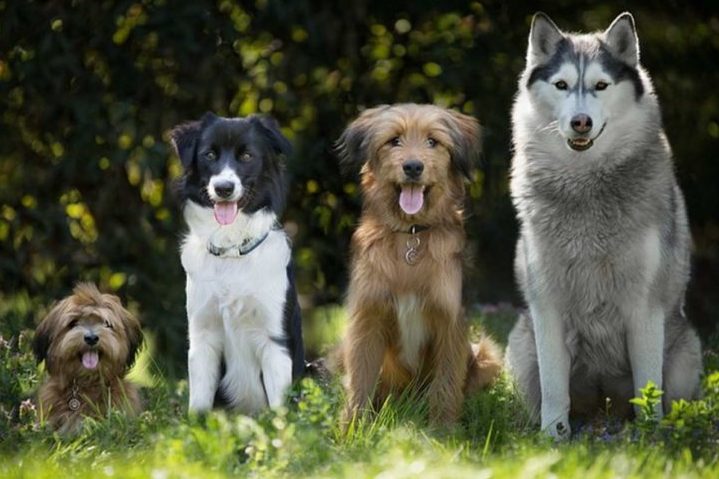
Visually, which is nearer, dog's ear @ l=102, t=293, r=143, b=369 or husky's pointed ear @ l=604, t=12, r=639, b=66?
husky's pointed ear @ l=604, t=12, r=639, b=66

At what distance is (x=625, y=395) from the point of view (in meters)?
6.20

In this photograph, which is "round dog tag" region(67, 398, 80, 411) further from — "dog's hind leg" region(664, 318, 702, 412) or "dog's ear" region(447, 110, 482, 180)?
"dog's hind leg" region(664, 318, 702, 412)

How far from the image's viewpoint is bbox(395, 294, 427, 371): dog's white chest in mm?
5977

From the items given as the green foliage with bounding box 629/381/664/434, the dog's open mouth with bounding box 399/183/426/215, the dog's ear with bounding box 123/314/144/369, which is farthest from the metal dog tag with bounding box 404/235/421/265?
the dog's ear with bounding box 123/314/144/369

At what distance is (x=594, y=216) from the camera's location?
19.2ft

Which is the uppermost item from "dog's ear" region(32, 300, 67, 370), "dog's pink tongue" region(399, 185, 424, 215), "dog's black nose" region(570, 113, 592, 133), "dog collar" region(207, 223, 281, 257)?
"dog's black nose" region(570, 113, 592, 133)

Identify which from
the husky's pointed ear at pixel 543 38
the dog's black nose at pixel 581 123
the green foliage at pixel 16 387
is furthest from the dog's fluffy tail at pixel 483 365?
the green foliage at pixel 16 387

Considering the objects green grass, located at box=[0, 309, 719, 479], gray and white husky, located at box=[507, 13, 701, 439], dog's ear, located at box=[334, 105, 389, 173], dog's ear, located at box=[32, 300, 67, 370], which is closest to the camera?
green grass, located at box=[0, 309, 719, 479]

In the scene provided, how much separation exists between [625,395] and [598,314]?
495 millimetres

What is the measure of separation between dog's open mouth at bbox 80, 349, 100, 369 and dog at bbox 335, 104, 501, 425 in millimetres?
1133

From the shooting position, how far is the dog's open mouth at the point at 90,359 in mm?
6191

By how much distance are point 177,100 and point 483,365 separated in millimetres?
2868

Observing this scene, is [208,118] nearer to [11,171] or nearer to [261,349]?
[261,349]

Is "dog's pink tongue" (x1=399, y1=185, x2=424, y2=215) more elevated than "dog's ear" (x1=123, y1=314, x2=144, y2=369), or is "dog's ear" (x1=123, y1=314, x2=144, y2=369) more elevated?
"dog's pink tongue" (x1=399, y1=185, x2=424, y2=215)
